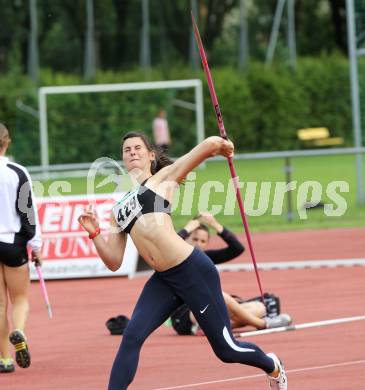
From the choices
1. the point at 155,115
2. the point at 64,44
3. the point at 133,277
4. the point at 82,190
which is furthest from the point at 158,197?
the point at 64,44

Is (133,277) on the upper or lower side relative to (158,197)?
lower

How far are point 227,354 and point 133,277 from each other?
8.36 m

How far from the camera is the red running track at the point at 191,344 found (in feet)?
30.7

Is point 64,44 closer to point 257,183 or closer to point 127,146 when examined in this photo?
point 257,183

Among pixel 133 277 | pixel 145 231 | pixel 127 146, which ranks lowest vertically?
pixel 133 277

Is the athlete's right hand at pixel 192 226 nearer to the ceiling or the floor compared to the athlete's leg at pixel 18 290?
nearer to the ceiling

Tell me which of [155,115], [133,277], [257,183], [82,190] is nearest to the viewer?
[133,277]

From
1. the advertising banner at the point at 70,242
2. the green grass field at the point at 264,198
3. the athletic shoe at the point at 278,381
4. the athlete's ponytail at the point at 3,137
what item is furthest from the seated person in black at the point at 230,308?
the green grass field at the point at 264,198

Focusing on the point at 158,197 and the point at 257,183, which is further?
the point at 257,183

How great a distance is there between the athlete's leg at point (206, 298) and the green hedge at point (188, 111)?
1166 inches

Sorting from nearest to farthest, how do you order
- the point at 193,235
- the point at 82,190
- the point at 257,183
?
the point at 193,235, the point at 82,190, the point at 257,183

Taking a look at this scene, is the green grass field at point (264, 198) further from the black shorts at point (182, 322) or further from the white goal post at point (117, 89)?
the black shorts at point (182, 322)

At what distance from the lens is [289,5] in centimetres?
4747

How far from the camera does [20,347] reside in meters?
9.84
